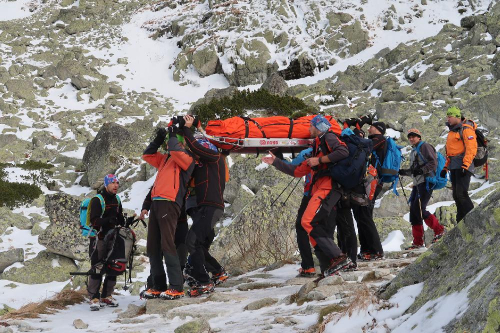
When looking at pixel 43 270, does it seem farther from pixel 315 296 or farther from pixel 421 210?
pixel 315 296

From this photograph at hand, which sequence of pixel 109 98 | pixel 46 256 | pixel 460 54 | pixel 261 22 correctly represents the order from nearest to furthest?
pixel 46 256, pixel 460 54, pixel 109 98, pixel 261 22

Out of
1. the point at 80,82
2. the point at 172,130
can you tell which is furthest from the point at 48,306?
the point at 80,82

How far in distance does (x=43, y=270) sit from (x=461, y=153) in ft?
30.4

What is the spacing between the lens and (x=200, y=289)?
6.18m

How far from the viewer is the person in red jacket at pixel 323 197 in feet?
18.5

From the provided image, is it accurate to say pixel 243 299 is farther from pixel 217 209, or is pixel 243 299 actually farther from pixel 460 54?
pixel 460 54

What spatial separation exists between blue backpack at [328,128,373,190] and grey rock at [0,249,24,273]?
29.8 ft

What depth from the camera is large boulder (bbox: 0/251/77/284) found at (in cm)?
1146

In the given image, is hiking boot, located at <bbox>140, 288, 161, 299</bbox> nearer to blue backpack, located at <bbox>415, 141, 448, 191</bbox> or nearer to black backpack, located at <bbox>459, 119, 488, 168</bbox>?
blue backpack, located at <bbox>415, 141, 448, 191</bbox>

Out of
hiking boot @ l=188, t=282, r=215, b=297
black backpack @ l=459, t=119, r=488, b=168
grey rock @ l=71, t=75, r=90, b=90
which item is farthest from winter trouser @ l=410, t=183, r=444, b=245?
grey rock @ l=71, t=75, r=90, b=90

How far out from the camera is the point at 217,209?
624cm

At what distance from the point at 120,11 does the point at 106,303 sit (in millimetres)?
39996

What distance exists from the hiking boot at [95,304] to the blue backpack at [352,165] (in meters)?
3.53

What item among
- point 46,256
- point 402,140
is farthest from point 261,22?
point 46,256
